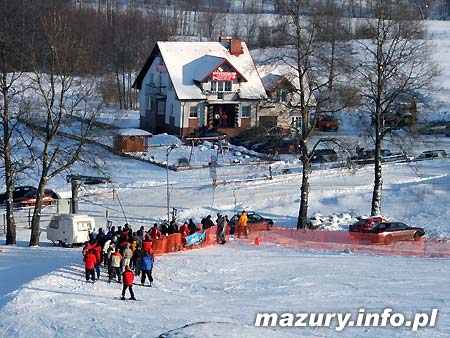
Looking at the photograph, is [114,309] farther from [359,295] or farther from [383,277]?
[383,277]

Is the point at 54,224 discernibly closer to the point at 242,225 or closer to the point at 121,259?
the point at 242,225

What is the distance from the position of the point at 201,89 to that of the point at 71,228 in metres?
31.2

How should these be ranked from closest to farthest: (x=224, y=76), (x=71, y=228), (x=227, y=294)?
(x=227, y=294)
(x=71, y=228)
(x=224, y=76)

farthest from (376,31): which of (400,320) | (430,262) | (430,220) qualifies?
(400,320)

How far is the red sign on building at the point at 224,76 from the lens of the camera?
64625 mm

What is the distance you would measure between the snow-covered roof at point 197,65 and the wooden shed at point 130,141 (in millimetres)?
8131

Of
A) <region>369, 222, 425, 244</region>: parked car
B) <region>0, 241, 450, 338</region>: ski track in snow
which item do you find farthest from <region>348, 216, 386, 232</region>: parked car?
<region>0, 241, 450, 338</region>: ski track in snow

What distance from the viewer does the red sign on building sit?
64.6 m

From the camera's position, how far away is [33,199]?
1710 inches

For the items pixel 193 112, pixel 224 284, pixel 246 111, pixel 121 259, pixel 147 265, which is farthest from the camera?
pixel 246 111

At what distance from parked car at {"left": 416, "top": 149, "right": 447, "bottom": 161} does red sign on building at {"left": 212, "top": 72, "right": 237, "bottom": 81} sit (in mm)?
16587

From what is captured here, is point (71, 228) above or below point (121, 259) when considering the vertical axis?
below

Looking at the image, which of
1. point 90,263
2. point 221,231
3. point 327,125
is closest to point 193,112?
point 327,125

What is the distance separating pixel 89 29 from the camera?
10456 cm
